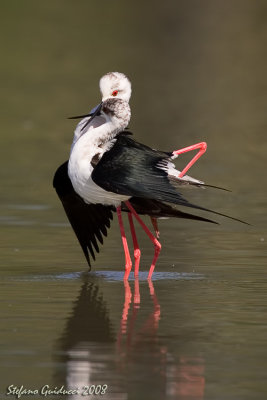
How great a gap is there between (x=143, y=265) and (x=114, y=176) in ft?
3.55

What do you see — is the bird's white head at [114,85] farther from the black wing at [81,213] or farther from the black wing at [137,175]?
the black wing at [81,213]

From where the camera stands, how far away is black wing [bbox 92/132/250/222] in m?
9.06

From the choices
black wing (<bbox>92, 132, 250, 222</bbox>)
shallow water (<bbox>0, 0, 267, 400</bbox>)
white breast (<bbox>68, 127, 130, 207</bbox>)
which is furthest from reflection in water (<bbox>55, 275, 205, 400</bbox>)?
white breast (<bbox>68, 127, 130, 207</bbox>)

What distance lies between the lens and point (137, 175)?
9250 millimetres

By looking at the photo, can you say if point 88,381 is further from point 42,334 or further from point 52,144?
point 52,144

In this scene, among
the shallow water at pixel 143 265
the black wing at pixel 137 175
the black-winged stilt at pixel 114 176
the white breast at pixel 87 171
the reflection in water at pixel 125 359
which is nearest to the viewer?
the reflection in water at pixel 125 359

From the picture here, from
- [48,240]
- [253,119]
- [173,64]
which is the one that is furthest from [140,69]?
[48,240]

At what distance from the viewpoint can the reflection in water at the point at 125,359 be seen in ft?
20.0

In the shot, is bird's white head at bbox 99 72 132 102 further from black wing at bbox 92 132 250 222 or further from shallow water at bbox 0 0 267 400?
shallow water at bbox 0 0 267 400

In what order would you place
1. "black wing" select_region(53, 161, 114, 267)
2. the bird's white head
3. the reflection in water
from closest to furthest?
the reflection in water < the bird's white head < "black wing" select_region(53, 161, 114, 267)

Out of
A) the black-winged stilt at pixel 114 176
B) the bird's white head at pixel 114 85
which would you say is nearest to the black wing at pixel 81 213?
the black-winged stilt at pixel 114 176

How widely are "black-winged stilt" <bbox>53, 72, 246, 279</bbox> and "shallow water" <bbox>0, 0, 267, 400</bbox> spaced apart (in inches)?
10.7

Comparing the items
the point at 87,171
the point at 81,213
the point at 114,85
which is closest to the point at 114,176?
the point at 87,171

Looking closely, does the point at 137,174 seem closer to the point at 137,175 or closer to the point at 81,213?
the point at 137,175
